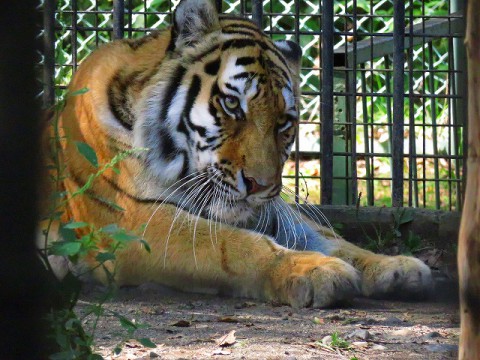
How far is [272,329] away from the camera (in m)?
2.86

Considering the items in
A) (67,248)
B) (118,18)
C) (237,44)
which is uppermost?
(118,18)

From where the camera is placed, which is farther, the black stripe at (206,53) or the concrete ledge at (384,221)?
the concrete ledge at (384,221)

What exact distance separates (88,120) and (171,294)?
29.6 inches

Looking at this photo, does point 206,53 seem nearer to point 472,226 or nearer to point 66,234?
point 66,234

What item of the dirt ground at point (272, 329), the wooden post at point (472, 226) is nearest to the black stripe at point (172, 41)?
the dirt ground at point (272, 329)

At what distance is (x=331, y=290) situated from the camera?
125 inches

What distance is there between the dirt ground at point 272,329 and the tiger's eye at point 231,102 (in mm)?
697

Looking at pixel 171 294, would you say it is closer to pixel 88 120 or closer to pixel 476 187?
pixel 88 120

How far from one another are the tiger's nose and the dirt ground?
1.30 feet

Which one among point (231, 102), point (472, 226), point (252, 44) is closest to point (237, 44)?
point (252, 44)

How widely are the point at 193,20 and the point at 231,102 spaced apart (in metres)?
0.38

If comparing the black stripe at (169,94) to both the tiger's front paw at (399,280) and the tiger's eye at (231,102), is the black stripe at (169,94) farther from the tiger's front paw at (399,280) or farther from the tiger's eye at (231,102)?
the tiger's front paw at (399,280)

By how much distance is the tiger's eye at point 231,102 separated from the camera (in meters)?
3.52

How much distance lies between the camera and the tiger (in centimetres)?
341
